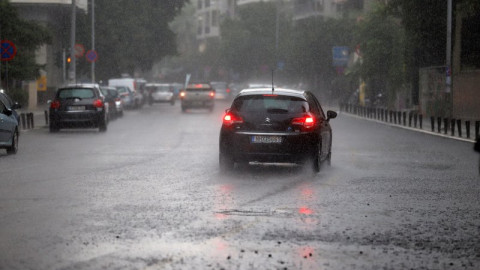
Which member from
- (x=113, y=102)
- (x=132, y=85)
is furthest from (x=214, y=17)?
(x=113, y=102)

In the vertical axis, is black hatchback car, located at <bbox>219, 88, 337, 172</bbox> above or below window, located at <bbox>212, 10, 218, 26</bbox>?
below

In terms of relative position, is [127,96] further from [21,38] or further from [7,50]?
[7,50]

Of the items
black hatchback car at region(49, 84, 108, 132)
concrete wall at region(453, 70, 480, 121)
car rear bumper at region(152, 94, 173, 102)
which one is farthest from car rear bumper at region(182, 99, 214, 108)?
black hatchback car at region(49, 84, 108, 132)

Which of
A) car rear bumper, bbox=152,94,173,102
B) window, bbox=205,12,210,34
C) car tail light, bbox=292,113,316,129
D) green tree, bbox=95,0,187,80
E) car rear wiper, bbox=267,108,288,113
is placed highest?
window, bbox=205,12,210,34

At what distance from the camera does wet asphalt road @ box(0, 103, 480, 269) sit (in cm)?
882

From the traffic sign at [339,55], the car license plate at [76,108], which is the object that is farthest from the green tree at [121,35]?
the car license plate at [76,108]

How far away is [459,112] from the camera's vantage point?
44375 mm

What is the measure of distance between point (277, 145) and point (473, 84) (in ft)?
89.8

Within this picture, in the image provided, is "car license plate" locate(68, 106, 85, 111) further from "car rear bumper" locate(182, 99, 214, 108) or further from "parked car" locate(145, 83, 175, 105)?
"parked car" locate(145, 83, 175, 105)

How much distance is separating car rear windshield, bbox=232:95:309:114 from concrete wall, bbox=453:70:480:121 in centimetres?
2577

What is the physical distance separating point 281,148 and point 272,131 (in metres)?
0.32

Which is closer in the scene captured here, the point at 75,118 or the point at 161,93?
the point at 75,118

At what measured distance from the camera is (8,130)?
71.2 feet

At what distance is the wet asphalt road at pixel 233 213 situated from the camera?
28.9 ft
